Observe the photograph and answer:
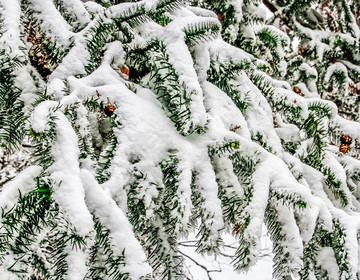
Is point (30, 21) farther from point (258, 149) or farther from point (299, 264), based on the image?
point (299, 264)

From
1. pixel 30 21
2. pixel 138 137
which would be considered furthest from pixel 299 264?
pixel 30 21

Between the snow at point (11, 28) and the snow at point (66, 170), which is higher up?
the snow at point (11, 28)

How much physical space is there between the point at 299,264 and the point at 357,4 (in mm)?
3075

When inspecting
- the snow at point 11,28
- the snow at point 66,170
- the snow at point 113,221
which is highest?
the snow at point 11,28

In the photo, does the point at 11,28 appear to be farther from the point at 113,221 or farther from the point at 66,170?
the point at 113,221

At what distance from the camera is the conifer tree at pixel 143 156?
69 cm

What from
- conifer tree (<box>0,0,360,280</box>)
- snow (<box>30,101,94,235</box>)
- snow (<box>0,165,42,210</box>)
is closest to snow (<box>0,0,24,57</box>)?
conifer tree (<box>0,0,360,280</box>)

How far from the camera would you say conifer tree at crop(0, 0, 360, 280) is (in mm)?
693

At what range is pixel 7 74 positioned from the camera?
0.82 metres

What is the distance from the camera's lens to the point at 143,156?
2.89 feet

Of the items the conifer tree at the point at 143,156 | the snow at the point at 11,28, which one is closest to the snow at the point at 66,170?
the conifer tree at the point at 143,156

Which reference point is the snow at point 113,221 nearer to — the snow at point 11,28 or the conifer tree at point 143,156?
the conifer tree at point 143,156

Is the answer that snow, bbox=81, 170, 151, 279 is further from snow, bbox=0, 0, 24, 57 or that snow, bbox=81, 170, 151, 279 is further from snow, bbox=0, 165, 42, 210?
snow, bbox=0, 0, 24, 57

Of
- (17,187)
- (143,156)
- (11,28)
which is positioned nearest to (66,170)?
(17,187)
